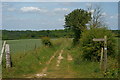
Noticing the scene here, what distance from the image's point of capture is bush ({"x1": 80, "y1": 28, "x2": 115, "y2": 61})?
16.0 meters

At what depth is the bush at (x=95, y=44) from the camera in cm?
1596

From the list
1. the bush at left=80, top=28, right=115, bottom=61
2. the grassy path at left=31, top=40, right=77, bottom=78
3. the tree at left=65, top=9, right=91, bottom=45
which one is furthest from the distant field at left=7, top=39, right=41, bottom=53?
the bush at left=80, top=28, right=115, bottom=61

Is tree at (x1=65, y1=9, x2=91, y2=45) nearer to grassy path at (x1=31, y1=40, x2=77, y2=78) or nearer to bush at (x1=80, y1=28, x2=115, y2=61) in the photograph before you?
bush at (x1=80, y1=28, x2=115, y2=61)

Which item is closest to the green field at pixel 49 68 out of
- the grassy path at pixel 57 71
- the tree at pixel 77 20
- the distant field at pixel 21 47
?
the grassy path at pixel 57 71

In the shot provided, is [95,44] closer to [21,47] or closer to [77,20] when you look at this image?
[21,47]

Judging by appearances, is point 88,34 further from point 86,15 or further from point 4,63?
point 86,15

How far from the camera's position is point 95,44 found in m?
15.9

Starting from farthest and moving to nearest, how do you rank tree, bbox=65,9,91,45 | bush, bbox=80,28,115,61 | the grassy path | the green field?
tree, bbox=65,9,91,45, bush, bbox=80,28,115,61, the grassy path, the green field

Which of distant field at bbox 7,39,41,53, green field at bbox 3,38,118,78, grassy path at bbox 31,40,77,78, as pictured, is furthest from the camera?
distant field at bbox 7,39,41,53

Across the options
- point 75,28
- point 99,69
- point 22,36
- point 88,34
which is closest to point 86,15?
point 75,28

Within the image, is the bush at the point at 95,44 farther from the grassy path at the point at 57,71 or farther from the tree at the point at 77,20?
the tree at the point at 77,20

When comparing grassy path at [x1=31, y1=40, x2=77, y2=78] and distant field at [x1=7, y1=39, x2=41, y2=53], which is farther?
distant field at [x1=7, y1=39, x2=41, y2=53]

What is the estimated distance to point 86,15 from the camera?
39.5m

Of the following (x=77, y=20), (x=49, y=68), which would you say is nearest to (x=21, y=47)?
(x=77, y=20)
